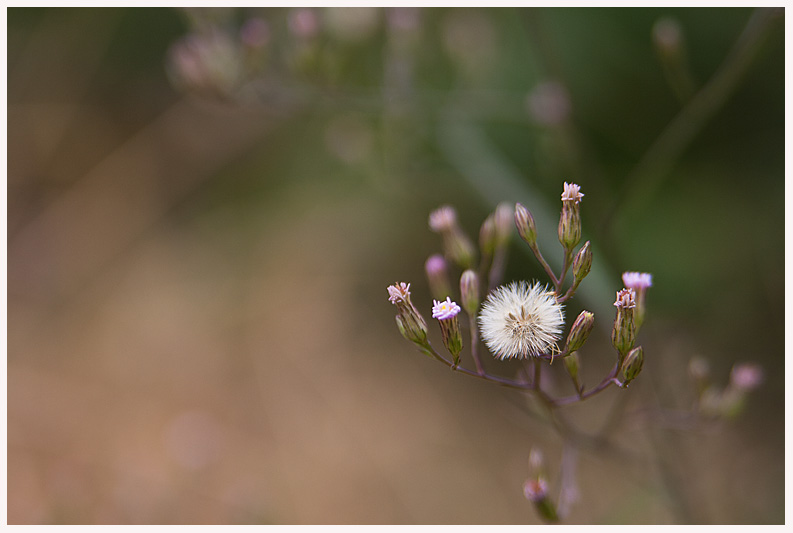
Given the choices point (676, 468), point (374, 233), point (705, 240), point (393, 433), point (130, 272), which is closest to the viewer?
point (676, 468)

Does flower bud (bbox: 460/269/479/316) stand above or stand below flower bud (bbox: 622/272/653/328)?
above

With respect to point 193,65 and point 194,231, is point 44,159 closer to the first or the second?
point 194,231

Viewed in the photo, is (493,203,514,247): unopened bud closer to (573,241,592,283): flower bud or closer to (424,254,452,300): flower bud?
(424,254,452,300): flower bud

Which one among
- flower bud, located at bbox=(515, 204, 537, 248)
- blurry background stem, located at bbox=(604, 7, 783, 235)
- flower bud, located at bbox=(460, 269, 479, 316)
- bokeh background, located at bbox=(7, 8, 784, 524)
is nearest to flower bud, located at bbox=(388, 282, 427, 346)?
flower bud, located at bbox=(460, 269, 479, 316)

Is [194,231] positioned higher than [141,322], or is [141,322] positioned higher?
[194,231]

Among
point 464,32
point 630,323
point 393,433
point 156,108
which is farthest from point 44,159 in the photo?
point 630,323
